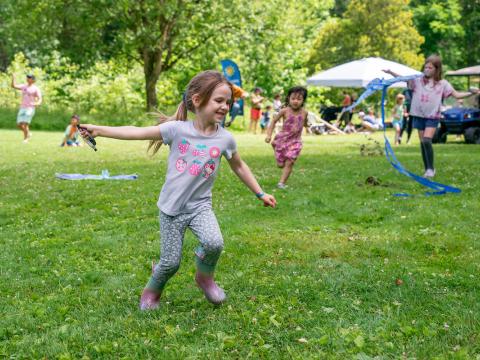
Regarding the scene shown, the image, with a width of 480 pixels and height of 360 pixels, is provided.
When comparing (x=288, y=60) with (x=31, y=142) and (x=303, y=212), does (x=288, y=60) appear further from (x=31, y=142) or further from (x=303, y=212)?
(x=303, y=212)

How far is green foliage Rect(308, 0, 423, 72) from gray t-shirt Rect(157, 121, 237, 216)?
36873 mm

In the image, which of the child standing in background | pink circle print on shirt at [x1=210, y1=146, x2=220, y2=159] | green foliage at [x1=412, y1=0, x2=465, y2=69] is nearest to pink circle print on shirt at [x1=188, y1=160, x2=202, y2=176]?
pink circle print on shirt at [x1=210, y1=146, x2=220, y2=159]

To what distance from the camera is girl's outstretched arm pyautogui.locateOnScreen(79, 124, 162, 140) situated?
4.67 m

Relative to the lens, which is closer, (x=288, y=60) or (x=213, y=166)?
(x=213, y=166)

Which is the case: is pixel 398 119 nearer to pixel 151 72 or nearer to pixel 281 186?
pixel 151 72

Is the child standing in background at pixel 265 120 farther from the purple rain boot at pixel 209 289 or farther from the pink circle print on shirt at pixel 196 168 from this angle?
the pink circle print on shirt at pixel 196 168

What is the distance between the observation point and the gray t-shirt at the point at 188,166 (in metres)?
5.07

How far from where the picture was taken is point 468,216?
→ 881 cm

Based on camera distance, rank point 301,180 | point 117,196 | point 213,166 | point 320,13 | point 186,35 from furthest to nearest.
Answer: point 320,13
point 186,35
point 301,180
point 117,196
point 213,166

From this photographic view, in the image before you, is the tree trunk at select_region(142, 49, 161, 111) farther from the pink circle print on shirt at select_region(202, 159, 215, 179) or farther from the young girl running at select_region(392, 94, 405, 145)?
the pink circle print on shirt at select_region(202, 159, 215, 179)

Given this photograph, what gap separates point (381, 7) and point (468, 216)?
34218mm

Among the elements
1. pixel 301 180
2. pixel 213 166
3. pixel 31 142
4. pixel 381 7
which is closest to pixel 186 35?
pixel 31 142

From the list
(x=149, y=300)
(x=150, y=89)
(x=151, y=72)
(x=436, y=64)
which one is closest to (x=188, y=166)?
(x=149, y=300)

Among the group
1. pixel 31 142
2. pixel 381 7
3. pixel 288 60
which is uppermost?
pixel 381 7
